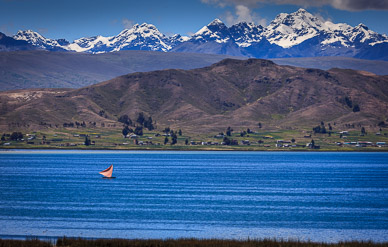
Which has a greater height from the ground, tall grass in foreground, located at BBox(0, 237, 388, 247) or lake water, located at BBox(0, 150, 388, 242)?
tall grass in foreground, located at BBox(0, 237, 388, 247)

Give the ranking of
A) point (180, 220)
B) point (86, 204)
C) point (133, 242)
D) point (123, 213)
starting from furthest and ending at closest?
point (86, 204) → point (123, 213) → point (180, 220) → point (133, 242)

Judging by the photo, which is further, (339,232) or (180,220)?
(180,220)

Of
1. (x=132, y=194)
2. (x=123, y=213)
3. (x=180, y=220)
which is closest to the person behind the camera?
(x=180, y=220)

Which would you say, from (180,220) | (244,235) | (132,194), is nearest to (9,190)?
(132,194)

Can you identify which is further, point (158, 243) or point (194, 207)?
point (194, 207)

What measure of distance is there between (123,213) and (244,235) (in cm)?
2858

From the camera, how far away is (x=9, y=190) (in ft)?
470

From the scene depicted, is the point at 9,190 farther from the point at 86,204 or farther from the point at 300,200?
the point at 300,200

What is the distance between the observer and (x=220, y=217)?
10338 cm

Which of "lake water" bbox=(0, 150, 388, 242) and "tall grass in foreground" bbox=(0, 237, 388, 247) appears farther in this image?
"lake water" bbox=(0, 150, 388, 242)

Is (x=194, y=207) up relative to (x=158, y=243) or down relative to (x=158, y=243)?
down

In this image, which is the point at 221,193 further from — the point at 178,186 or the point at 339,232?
the point at 339,232

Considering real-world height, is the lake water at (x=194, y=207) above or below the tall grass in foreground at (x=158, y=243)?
below

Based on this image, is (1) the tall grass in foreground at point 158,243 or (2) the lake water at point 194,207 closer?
(1) the tall grass in foreground at point 158,243
